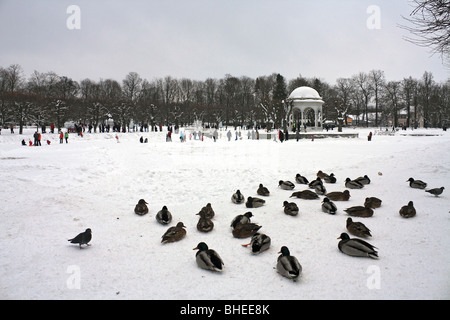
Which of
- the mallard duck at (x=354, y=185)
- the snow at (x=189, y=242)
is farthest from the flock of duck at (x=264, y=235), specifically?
the mallard duck at (x=354, y=185)

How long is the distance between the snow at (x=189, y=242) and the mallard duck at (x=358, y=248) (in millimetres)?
108

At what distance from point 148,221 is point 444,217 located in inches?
300

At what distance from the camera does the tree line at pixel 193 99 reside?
158 feet

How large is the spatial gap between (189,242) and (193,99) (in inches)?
3103

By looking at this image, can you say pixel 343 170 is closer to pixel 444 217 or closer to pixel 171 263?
pixel 444 217

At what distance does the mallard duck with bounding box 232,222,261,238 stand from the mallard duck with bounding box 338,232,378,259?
1.84m

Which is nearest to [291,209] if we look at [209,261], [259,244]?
[259,244]

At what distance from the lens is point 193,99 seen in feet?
270

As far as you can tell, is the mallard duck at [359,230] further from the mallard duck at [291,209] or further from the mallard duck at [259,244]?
the mallard duck at [259,244]

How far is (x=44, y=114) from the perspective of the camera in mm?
46625

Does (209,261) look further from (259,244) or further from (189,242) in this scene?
(189,242)

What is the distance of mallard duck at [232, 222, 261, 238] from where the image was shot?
6.48 m
